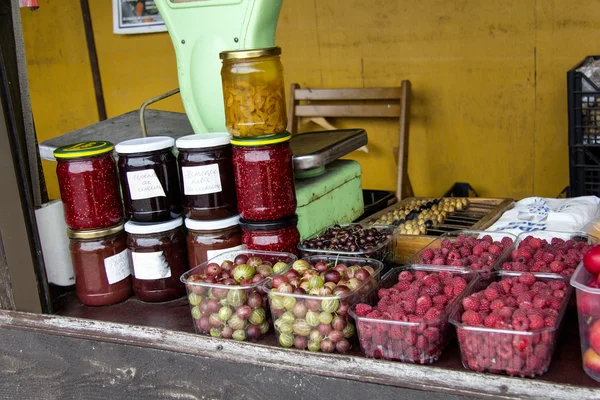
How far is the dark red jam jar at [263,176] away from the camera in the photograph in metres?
1.54

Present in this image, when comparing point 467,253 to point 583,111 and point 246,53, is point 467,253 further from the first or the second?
point 583,111

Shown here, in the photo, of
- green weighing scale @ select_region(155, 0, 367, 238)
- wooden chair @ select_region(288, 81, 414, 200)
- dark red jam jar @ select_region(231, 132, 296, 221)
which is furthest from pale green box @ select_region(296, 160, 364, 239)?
wooden chair @ select_region(288, 81, 414, 200)

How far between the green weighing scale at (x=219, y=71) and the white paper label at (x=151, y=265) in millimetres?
346

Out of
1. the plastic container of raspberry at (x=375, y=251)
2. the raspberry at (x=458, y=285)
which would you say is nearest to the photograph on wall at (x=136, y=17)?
the plastic container of raspberry at (x=375, y=251)

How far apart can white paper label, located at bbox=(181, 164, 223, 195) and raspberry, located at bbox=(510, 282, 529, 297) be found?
717 millimetres

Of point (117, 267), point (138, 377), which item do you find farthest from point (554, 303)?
point (117, 267)

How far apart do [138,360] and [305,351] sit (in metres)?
0.43

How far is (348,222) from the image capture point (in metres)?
1.93

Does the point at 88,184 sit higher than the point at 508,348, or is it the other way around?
the point at 88,184

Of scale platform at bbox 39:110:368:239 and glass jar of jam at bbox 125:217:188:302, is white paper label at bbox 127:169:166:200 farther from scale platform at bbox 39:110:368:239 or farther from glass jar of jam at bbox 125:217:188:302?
scale platform at bbox 39:110:368:239

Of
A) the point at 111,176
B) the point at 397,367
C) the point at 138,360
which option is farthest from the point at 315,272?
the point at 111,176

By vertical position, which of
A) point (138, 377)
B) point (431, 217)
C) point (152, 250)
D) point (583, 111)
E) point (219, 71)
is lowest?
point (138, 377)

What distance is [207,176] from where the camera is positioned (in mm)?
1579

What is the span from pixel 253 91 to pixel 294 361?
62 cm
